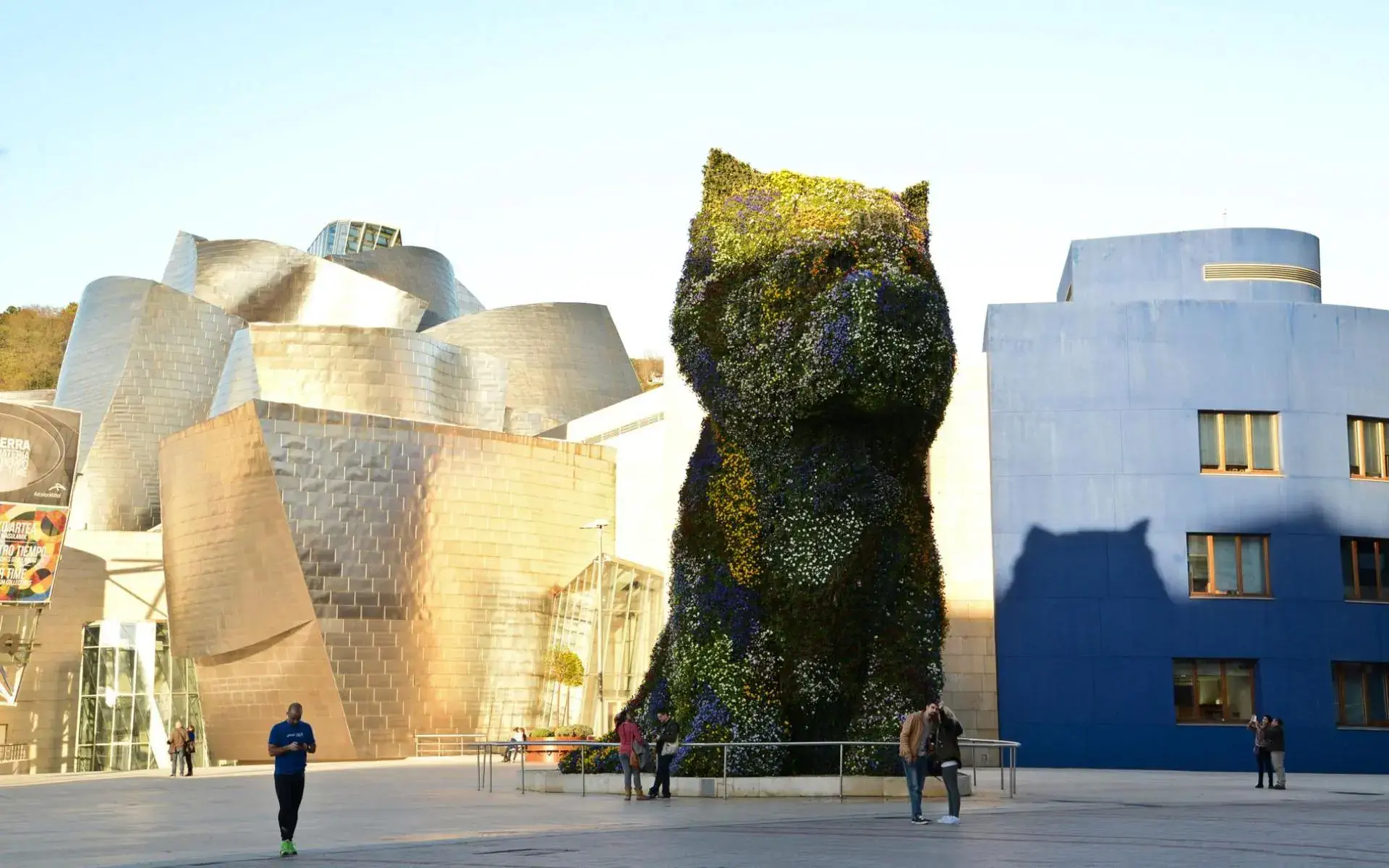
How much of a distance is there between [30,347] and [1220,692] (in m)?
96.3

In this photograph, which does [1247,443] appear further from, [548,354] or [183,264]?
[183,264]

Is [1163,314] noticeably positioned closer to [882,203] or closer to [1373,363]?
[1373,363]

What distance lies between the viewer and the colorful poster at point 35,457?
46.1m

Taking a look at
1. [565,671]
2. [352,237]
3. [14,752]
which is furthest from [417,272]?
[565,671]

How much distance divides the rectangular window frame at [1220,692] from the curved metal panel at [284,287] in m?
38.0

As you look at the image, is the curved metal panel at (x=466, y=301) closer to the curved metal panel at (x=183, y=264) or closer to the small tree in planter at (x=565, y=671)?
the curved metal panel at (x=183, y=264)

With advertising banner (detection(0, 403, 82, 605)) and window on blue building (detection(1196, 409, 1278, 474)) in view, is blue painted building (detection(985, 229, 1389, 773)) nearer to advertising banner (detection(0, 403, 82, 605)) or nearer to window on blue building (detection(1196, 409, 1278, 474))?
window on blue building (detection(1196, 409, 1278, 474))

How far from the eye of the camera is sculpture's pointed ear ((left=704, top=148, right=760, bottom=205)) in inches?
793

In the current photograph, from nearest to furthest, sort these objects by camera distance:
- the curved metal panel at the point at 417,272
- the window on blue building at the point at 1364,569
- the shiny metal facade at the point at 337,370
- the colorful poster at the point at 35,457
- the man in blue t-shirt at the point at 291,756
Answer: the man in blue t-shirt at the point at 291,756 < the window on blue building at the point at 1364,569 < the colorful poster at the point at 35,457 < the shiny metal facade at the point at 337,370 < the curved metal panel at the point at 417,272

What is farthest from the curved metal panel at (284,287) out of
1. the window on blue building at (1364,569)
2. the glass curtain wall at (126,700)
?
the window on blue building at (1364,569)

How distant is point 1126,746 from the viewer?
32562 millimetres

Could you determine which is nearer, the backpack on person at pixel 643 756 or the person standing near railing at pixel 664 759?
the person standing near railing at pixel 664 759

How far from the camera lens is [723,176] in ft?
66.7

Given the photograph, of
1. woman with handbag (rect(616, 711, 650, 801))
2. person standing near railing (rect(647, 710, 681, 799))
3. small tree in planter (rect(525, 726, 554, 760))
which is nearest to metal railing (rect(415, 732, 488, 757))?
small tree in planter (rect(525, 726, 554, 760))
